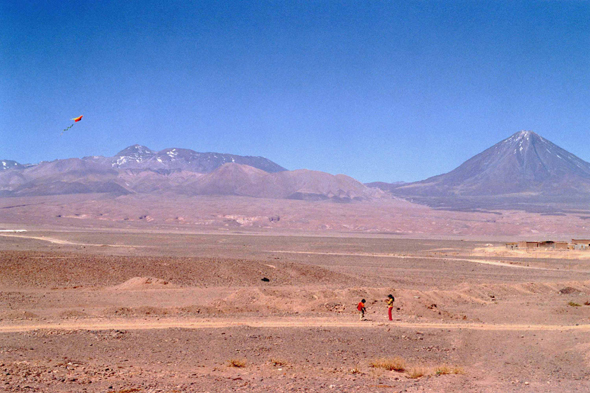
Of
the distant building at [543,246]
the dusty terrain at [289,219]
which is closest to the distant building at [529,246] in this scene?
the distant building at [543,246]

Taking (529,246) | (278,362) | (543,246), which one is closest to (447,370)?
(278,362)

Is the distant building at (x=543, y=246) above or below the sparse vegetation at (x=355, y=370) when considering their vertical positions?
below

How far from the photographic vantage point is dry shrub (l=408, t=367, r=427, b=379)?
36.7 ft

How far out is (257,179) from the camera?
639 ft

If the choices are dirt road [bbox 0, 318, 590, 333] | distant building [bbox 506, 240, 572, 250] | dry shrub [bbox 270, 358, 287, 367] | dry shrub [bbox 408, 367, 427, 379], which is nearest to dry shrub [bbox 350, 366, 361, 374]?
dry shrub [bbox 408, 367, 427, 379]

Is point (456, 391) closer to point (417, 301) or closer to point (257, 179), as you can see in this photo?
point (417, 301)

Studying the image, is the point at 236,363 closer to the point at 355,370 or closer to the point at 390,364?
the point at 355,370

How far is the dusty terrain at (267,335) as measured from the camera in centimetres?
1045

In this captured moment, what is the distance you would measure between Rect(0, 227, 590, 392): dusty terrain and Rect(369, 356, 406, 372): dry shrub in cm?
11

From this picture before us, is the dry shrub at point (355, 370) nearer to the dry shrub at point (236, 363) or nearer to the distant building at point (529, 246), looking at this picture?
the dry shrub at point (236, 363)

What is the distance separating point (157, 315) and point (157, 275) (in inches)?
451

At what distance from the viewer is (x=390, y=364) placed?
11992mm

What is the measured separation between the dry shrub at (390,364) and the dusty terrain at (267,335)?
0.11 meters

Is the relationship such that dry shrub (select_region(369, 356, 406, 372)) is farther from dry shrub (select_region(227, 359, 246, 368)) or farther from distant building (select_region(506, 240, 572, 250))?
distant building (select_region(506, 240, 572, 250))
